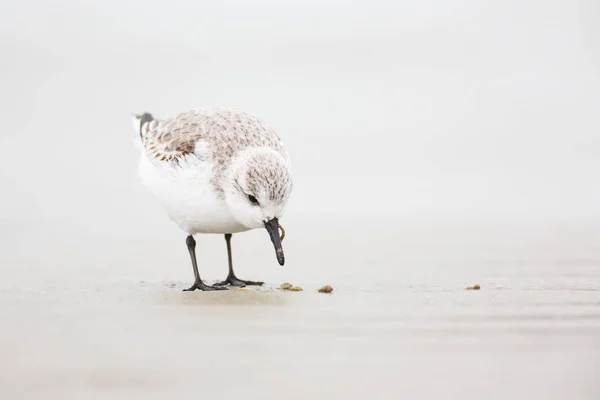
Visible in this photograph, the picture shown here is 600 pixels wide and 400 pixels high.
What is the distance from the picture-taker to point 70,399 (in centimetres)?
316

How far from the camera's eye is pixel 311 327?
14.7 feet

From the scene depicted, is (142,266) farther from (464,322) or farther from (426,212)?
(426,212)

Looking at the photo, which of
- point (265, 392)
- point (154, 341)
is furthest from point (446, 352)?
point (154, 341)

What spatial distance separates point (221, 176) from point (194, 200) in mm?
260

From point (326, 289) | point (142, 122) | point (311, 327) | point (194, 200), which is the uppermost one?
point (142, 122)

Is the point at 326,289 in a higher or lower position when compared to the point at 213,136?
lower

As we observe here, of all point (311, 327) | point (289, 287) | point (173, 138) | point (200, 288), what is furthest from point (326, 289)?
point (173, 138)

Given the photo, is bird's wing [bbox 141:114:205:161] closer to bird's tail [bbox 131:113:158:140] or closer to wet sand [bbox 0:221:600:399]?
bird's tail [bbox 131:113:158:140]

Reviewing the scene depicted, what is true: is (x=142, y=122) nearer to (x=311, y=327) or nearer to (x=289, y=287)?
(x=289, y=287)

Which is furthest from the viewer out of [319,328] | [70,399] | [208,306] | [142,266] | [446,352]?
[142,266]

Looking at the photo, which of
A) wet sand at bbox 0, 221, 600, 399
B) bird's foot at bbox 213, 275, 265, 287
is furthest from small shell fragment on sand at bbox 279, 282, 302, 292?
bird's foot at bbox 213, 275, 265, 287

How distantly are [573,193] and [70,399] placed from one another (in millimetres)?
9262

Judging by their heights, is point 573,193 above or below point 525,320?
above

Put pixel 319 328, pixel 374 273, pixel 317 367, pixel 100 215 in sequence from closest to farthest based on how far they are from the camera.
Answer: pixel 317 367
pixel 319 328
pixel 374 273
pixel 100 215
